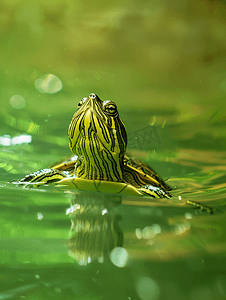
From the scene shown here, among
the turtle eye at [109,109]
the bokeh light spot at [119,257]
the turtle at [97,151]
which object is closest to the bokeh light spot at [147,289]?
the bokeh light spot at [119,257]

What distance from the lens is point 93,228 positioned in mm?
863

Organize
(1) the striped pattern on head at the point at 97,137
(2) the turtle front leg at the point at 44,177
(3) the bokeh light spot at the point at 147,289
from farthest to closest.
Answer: (2) the turtle front leg at the point at 44,177, (1) the striped pattern on head at the point at 97,137, (3) the bokeh light spot at the point at 147,289

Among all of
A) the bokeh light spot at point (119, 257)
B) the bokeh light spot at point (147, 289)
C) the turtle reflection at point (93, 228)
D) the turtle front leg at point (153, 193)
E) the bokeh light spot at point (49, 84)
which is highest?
the bokeh light spot at point (49, 84)

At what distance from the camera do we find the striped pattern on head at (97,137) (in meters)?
1.44

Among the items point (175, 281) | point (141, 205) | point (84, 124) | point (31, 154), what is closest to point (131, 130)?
point (31, 154)

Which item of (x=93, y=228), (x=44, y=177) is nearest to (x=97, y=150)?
(x=44, y=177)

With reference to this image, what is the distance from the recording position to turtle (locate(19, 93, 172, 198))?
4.75 ft

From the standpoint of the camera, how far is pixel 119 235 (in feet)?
2.71

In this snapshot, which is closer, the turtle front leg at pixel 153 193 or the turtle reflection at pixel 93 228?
the turtle reflection at pixel 93 228

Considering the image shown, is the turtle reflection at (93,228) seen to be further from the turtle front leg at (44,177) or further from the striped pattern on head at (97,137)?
the turtle front leg at (44,177)

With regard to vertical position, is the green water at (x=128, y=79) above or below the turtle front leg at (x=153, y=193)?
above

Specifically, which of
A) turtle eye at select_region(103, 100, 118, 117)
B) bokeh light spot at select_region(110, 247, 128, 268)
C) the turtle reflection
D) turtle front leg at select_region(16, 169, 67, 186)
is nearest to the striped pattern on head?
turtle eye at select_region(103, 100, 118, 117)

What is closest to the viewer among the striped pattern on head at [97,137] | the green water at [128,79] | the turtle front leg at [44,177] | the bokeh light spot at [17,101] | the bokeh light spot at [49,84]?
the striped pattern on head at [97,137]

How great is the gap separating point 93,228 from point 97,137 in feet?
2.30
